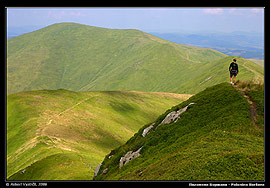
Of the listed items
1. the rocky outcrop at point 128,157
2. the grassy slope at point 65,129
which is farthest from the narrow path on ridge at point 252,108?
the grassy slope at point 65,129

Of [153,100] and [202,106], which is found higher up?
[202,106]

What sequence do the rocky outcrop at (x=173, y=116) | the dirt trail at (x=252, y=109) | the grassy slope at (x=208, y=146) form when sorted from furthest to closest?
1. the rocky outcrop at (x=173, y=116)
2. the dirt trail at (x=252, y=109)
3. the grassy slope at (x=208, y=146)

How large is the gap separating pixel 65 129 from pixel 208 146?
56.9 meters

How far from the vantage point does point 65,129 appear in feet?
226

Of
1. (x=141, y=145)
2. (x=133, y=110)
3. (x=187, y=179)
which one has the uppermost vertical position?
(x=187, y=179)

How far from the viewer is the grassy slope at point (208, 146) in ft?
53.7

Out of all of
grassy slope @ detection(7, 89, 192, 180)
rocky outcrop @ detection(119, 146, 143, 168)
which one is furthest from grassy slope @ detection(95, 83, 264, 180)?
grassy slope @ detection(7, 89, 192, 180)

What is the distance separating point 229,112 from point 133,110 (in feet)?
296

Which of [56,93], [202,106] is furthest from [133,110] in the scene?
[202,106]

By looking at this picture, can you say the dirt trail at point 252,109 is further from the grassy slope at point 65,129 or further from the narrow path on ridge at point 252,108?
the grassy slope at point 65,129

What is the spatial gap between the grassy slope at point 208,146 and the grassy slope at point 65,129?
13.8 m

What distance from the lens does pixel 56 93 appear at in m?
107

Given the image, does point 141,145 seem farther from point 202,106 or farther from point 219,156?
point 219,156

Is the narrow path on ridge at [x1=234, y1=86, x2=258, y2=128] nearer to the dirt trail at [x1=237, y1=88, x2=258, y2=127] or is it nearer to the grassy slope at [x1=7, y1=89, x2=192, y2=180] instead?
the dirt trail at [x1=237, y1=88, x2=258, y2=127]
